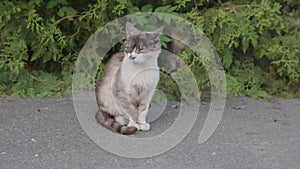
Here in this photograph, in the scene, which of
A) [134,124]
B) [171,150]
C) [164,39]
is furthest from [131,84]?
[164,39]

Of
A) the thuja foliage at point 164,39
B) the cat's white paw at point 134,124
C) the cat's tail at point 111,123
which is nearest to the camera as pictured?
the cat's tail at point 111,123

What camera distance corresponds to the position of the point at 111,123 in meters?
4.03

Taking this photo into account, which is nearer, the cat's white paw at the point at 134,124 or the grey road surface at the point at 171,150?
the grey road surface at the point at 171,150

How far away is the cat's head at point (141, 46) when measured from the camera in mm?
3750

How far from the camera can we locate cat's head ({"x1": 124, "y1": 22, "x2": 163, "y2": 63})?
3750 mm

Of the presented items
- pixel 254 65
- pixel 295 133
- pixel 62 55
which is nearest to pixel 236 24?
pixel 254 65

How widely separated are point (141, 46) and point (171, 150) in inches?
37.1

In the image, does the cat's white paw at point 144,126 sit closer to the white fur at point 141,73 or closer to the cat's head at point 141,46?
the white fur at point 141,73

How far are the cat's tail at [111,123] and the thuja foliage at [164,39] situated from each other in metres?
1.06

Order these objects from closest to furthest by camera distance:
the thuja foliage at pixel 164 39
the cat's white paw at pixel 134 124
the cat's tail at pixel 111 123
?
the cat's tail at pixel 111 123, the cat's white paw at pixel 134 124, the thuja foliage at pixel 164 39

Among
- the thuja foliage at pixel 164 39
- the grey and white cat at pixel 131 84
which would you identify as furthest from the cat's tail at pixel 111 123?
the thuja foliage at pixel 164 39

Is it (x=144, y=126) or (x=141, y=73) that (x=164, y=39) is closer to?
(x=141, y=73)

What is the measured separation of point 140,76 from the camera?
13.0 feet

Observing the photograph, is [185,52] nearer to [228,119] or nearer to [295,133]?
[228,119]
